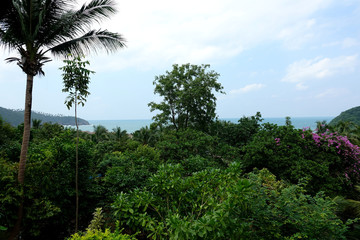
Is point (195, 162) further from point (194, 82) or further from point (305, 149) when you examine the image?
point (194, 82)

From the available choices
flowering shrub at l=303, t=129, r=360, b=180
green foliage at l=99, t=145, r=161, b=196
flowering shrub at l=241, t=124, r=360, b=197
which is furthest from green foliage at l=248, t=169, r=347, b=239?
flowering shrub at l=303, t=129, r=360, b=180

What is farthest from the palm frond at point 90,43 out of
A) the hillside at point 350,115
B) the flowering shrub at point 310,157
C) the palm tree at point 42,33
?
the hillside at point 350,115

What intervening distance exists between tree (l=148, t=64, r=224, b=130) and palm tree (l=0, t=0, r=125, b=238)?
8.85 m

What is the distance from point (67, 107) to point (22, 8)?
8.72 ft

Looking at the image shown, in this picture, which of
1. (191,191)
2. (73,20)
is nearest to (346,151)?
(191,191)

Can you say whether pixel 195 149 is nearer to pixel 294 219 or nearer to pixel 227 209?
pixel 294 219

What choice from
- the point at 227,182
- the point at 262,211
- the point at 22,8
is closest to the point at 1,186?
the point at 22,8

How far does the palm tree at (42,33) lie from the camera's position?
509cm

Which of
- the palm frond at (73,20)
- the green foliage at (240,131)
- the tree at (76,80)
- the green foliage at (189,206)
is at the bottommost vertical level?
the green foliage at (189,206)

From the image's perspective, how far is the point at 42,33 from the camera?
5.46m

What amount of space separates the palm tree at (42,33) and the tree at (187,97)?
8.85 metres

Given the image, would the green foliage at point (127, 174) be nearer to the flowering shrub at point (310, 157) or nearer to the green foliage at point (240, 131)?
the flowering shrub at point (310, 157)

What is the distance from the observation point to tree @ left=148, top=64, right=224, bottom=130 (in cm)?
1484

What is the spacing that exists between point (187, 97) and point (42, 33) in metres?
10.0
